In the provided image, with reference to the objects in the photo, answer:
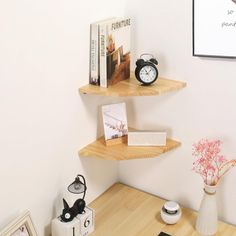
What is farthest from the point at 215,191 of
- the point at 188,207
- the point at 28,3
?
the point at 28,3

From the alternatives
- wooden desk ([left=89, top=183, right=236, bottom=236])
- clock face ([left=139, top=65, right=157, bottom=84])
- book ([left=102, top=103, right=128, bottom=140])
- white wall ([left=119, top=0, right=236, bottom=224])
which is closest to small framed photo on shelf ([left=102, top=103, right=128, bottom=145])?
book ([left=102, top=103, right=128, bottom=140])

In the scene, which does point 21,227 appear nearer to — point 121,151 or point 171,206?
point 121,151

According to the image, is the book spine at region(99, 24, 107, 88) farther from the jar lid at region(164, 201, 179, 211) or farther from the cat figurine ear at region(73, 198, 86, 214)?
the jar lid at region(164, 201, 179, 211)

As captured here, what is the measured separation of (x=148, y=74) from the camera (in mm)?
1612

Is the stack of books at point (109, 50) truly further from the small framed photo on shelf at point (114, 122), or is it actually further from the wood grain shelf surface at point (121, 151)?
the wood grain shelf surface at point (121, 151)

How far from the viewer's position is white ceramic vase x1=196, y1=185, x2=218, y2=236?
1.63m

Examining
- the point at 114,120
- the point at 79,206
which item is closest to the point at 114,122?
the point at 114,120

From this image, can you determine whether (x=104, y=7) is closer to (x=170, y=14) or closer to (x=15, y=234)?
(x=170, y=14)

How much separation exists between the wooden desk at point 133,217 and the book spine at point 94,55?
0.58 m

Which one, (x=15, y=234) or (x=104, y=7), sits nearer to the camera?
(x=15, y=234)

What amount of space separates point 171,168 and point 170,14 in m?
0.67

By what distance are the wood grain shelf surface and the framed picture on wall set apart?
16.6 inches

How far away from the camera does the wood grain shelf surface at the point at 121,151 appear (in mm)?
1693

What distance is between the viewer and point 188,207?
1851 millimetres
